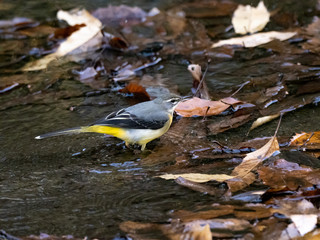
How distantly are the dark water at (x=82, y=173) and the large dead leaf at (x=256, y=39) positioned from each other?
819mm

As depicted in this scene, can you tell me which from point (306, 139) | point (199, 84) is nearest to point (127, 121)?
point (199, 84)

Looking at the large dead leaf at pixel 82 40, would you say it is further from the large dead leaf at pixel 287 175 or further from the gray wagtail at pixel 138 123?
the large dead leaf at pixel 287 175

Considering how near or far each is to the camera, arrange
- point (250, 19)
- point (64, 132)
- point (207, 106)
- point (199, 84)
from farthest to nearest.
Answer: point (250, 19) → point (199, 84) → point (207, 106) → point (64, 132)

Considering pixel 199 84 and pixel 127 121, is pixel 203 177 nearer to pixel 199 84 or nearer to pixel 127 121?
pixel 127 121

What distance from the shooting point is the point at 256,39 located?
26.9 feet

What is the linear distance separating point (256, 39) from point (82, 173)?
4.39 m

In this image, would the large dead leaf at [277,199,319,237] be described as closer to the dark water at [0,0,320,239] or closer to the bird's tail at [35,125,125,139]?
the dark water at [0,0,320,239]

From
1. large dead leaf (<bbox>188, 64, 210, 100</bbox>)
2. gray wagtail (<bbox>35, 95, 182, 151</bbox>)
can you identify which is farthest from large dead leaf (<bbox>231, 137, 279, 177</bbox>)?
large dead leaf (<bbox>188, 64, 210, 100</bbox>)

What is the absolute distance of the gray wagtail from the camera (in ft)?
18.4

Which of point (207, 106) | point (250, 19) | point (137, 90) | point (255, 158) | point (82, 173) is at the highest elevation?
point (255, 158)

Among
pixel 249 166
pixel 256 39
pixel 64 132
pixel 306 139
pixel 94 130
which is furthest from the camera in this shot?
pixel 256 39

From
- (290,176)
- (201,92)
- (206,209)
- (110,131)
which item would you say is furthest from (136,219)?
(201,92)

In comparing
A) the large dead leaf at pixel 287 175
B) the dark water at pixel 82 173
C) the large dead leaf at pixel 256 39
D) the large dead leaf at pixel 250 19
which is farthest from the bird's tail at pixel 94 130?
the large dead leaf at pixel 250 19

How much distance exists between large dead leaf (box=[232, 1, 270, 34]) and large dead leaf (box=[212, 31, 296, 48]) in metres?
0.41
